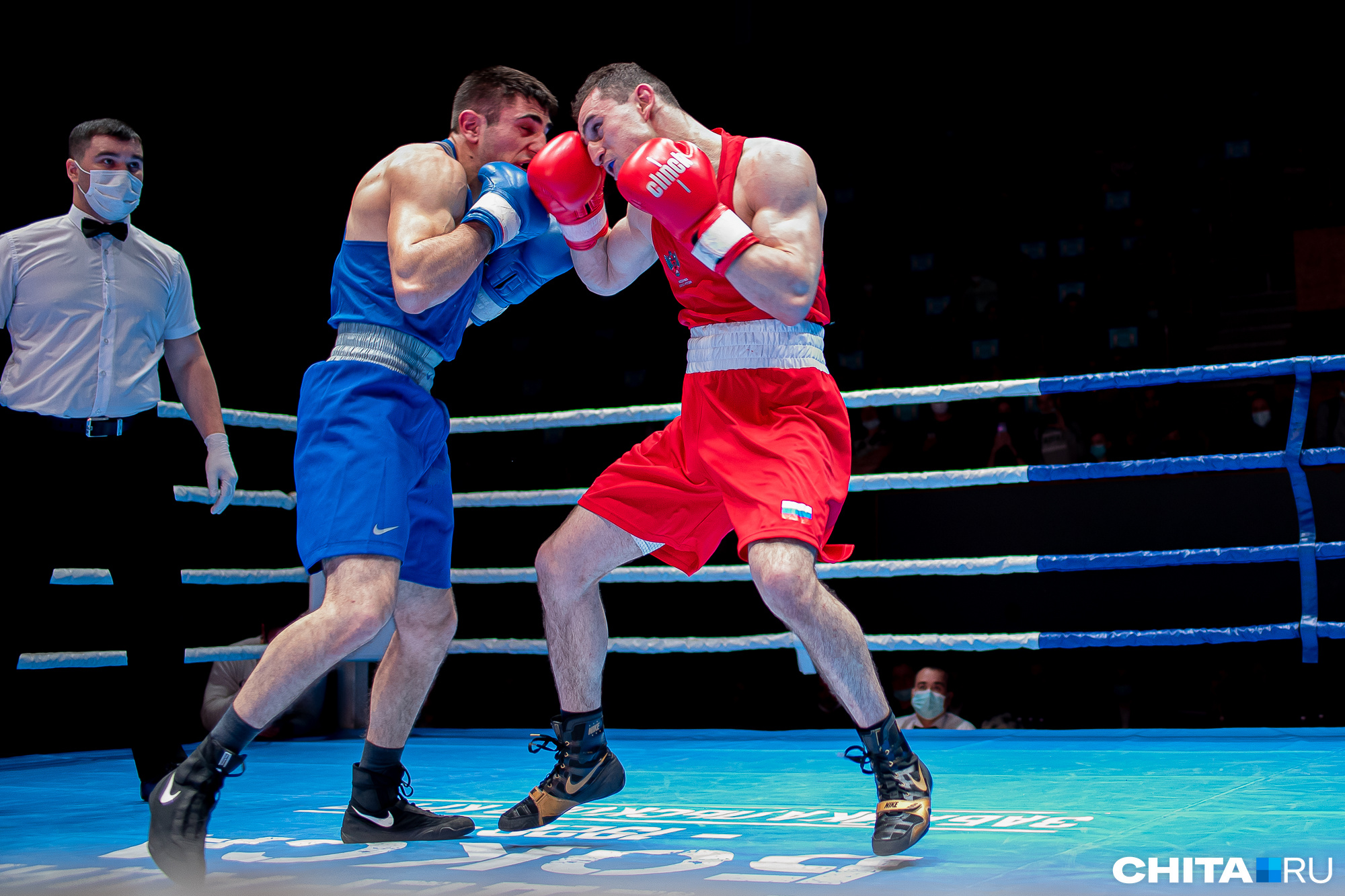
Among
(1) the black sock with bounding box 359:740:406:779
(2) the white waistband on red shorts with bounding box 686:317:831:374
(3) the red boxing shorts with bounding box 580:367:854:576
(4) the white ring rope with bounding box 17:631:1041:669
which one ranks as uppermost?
(2) the white waistband on red shorts with bounding box 686:317:831:374

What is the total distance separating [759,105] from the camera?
889 centimetres

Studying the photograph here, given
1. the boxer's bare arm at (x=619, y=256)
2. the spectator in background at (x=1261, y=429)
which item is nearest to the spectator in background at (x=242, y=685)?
the boxer's bare arm at (x=619, y=256)

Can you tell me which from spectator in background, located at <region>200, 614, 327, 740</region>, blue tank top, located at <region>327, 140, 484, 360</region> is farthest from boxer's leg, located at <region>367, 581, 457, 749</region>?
spectator in background, located at <region>200, 614, 327, 740</region>

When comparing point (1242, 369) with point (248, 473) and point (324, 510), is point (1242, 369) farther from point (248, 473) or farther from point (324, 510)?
point (248, 473)

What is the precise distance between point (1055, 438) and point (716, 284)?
17.7 feet

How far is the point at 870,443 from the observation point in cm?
765

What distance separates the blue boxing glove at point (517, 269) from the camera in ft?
7.98

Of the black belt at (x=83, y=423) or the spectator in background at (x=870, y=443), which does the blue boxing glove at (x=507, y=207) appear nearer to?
the black belt at (x=83, y=423)

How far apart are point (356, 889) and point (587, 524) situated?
82cm

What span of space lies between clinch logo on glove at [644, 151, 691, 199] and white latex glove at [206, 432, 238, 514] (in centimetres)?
148

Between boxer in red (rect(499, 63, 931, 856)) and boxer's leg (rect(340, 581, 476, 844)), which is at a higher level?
boxer in red (rect(499, 63, 931, 856))

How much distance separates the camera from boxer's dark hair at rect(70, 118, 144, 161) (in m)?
2.79

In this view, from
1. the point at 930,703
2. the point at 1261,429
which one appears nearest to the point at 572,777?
the point at 930,703

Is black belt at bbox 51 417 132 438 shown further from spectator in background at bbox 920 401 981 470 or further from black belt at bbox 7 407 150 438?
spectator in background at bbox 920 401 981 470
